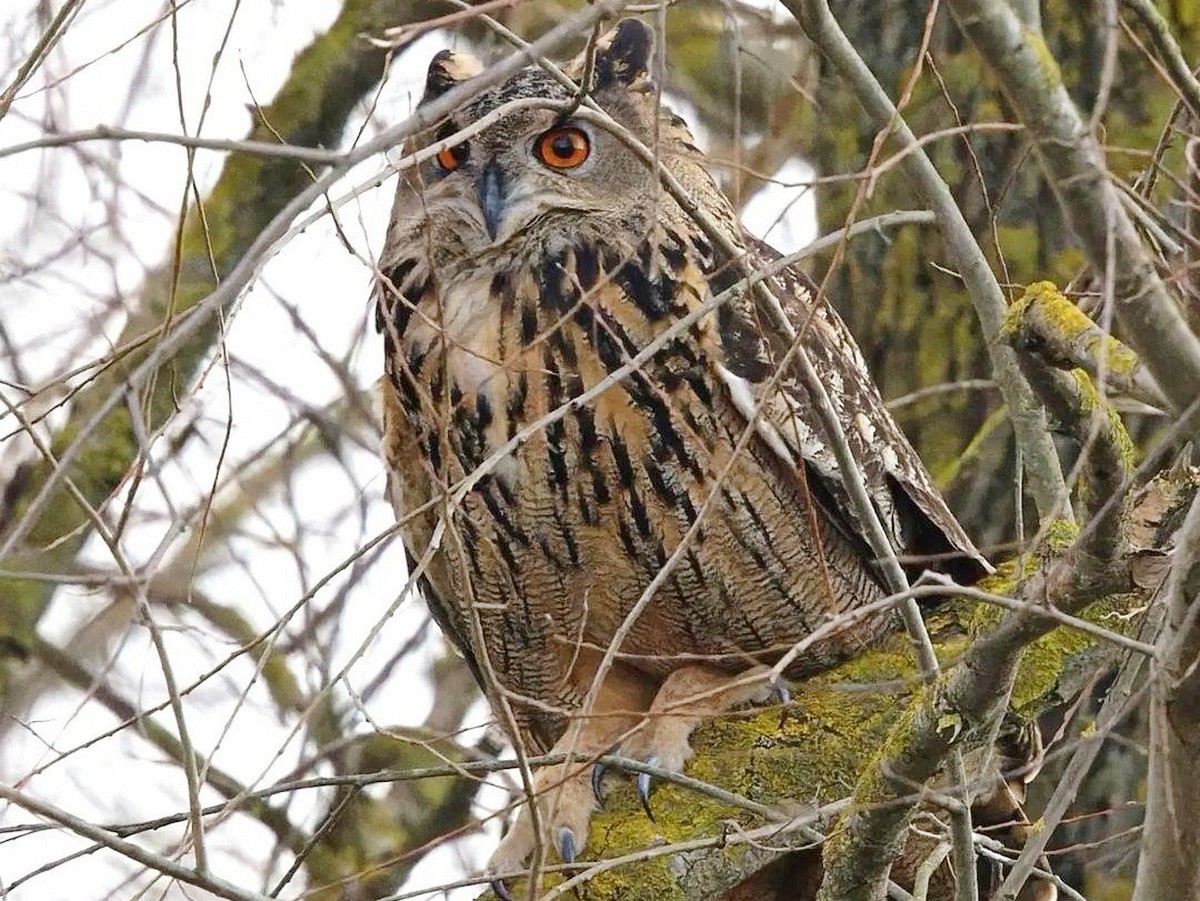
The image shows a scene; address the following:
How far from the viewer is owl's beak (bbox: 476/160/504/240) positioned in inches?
135

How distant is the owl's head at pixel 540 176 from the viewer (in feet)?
11.3

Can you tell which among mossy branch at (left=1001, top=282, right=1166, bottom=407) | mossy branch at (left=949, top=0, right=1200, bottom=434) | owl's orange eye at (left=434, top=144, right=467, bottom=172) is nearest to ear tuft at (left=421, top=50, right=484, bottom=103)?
owl's orange eye at (left=434, top=144, right=467, bottom=172)

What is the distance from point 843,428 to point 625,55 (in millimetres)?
959

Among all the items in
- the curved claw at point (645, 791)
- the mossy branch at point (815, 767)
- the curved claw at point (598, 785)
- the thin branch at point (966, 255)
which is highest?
the thin branch at point (966, 255)

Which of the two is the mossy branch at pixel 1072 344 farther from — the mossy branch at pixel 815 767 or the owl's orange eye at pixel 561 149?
the owl's orange eye at pixel 561 149

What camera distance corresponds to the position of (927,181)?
96.1 inches

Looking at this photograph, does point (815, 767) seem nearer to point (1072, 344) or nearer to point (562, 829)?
point (562, 829)

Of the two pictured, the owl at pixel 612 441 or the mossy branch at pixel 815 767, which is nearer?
the mossy branch at pixel 815 767

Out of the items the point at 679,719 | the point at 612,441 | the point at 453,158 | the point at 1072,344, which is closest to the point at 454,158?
the point at 453,158

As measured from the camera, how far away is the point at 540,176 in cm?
348

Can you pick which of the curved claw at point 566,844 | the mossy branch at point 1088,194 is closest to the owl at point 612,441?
the curved claw at point 566,844

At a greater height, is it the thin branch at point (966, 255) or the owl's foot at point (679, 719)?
the thin branch at point (966, 255)

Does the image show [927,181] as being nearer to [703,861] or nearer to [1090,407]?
[1090,407]

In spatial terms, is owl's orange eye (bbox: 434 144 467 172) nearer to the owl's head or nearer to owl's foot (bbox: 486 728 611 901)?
the owl's head
